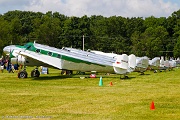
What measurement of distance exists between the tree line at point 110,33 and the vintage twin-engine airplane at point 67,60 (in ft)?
183

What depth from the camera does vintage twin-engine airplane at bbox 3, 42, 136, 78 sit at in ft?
82.3

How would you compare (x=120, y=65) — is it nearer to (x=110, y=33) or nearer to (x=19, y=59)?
(x=19, y=59)

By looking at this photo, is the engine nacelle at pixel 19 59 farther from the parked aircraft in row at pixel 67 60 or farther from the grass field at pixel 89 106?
the grass field at pixel 89 106

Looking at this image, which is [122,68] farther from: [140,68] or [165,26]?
[165,26]

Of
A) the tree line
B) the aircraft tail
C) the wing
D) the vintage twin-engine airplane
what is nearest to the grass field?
the aircraft tail

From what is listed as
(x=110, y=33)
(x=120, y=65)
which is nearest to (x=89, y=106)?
(x=120, y=65)

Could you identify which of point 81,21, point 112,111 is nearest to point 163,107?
point 112,111

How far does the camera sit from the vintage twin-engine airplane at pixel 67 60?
2509 centimetres

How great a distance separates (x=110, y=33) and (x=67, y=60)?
80124 mm

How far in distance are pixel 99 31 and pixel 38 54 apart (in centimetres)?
8082

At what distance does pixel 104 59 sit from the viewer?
25.7 meters

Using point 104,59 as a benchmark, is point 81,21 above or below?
above

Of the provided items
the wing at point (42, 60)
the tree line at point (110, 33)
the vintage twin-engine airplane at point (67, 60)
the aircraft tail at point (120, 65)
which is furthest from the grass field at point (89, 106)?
the tree line at point (110, 33)

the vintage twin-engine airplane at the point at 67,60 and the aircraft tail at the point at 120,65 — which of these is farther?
the vintage twin-engine airplane at the point at 67,60
